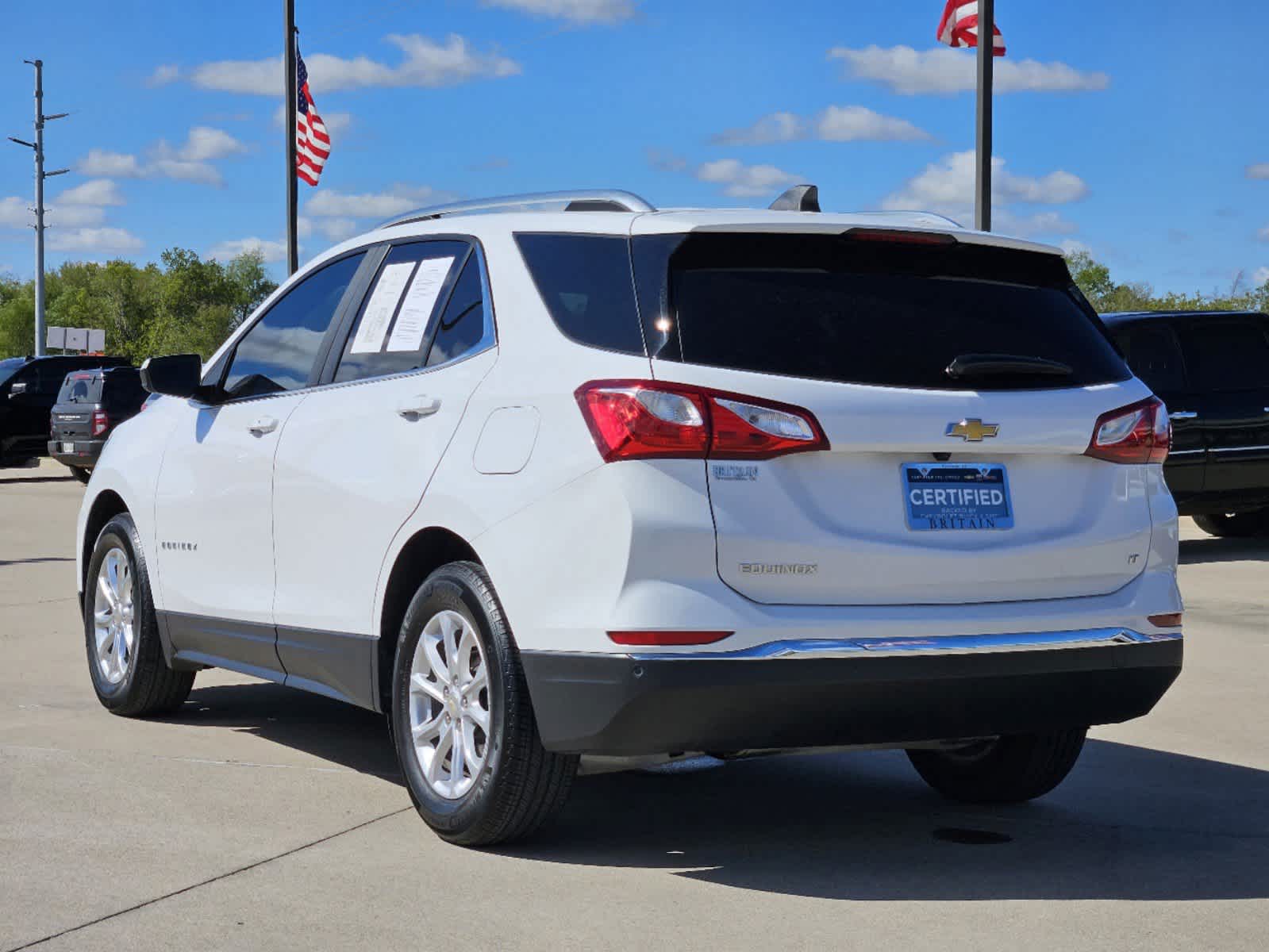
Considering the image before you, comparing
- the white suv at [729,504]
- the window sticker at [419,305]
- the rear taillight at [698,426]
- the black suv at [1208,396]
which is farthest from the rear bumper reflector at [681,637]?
the black suv at [1208,396]

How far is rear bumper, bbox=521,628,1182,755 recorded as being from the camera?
466 cm

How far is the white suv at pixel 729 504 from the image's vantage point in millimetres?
4691

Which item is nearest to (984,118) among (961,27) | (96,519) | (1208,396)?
(961,27)

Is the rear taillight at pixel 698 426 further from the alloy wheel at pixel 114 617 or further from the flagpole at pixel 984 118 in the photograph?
the flagpole at pixel 984 118

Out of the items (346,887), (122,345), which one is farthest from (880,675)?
(122,345)

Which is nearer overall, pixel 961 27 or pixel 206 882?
pixel 206 882

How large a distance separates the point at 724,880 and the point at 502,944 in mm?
858

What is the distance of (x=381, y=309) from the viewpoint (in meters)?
6.07

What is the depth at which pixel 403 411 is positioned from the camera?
560cm

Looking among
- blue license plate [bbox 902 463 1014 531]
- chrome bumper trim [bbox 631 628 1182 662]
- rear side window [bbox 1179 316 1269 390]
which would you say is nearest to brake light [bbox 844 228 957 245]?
blue license plate [bbox 902 463 1014 531]

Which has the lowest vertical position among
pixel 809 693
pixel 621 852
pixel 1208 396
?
pixel 621 852

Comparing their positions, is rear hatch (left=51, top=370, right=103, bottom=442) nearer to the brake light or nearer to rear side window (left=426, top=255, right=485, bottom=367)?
rear side window (left=426, top=255, right=485, bottom=367)

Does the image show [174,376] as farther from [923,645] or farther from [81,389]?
[81,389]

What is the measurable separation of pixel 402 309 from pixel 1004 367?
6.45ft
